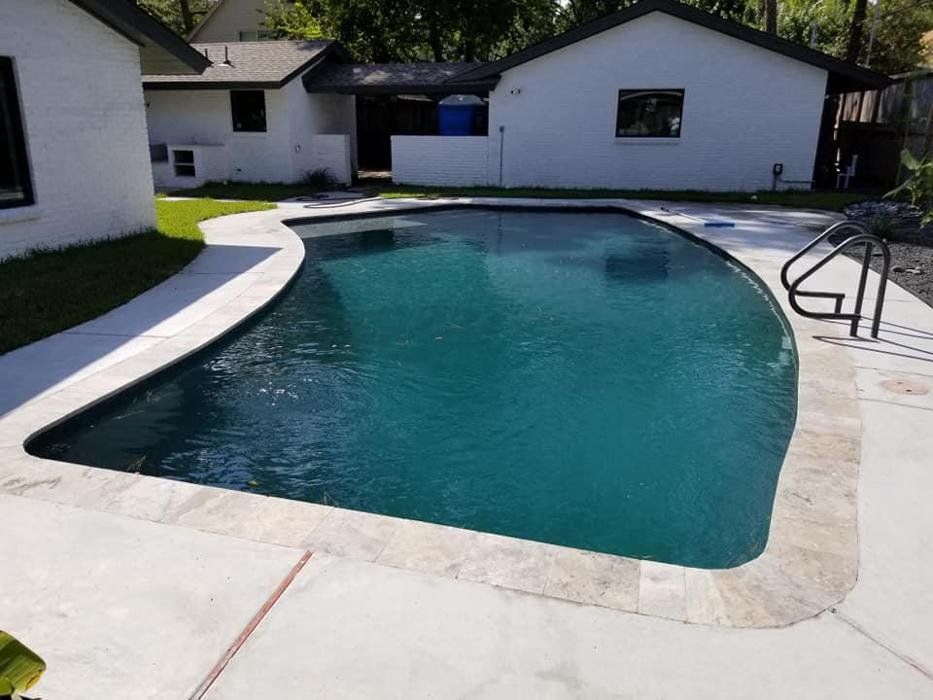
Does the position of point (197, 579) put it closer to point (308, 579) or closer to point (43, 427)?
point (308, 579)

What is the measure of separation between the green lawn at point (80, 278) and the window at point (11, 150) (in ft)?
2.34

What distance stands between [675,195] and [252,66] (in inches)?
439

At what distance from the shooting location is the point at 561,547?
335cm

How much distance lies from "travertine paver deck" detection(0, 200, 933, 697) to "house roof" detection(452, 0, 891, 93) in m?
12.4

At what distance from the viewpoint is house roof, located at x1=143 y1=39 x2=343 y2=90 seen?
704 inches

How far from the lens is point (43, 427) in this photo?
4602 millimetres

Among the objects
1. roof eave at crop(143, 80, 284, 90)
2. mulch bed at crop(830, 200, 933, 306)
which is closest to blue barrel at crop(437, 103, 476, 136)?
roof eave at crop(143, 80, 284, 90)

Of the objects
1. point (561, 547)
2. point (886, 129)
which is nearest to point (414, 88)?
point (886, 129)

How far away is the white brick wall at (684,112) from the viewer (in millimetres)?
16656

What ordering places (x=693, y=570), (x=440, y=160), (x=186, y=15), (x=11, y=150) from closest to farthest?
(x=693, y=570) → (x=11, y=150) → (x=440, y=160) → (x=186, y=15)

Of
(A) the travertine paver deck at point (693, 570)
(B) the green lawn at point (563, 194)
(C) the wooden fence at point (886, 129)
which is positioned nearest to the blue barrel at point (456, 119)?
(B) the green lawn at point (563, 194)

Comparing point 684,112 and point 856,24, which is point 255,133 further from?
point 856,24

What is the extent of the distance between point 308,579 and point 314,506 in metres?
0.68

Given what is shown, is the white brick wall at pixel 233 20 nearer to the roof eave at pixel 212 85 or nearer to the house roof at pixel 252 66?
the house roof at pixel 252 66
